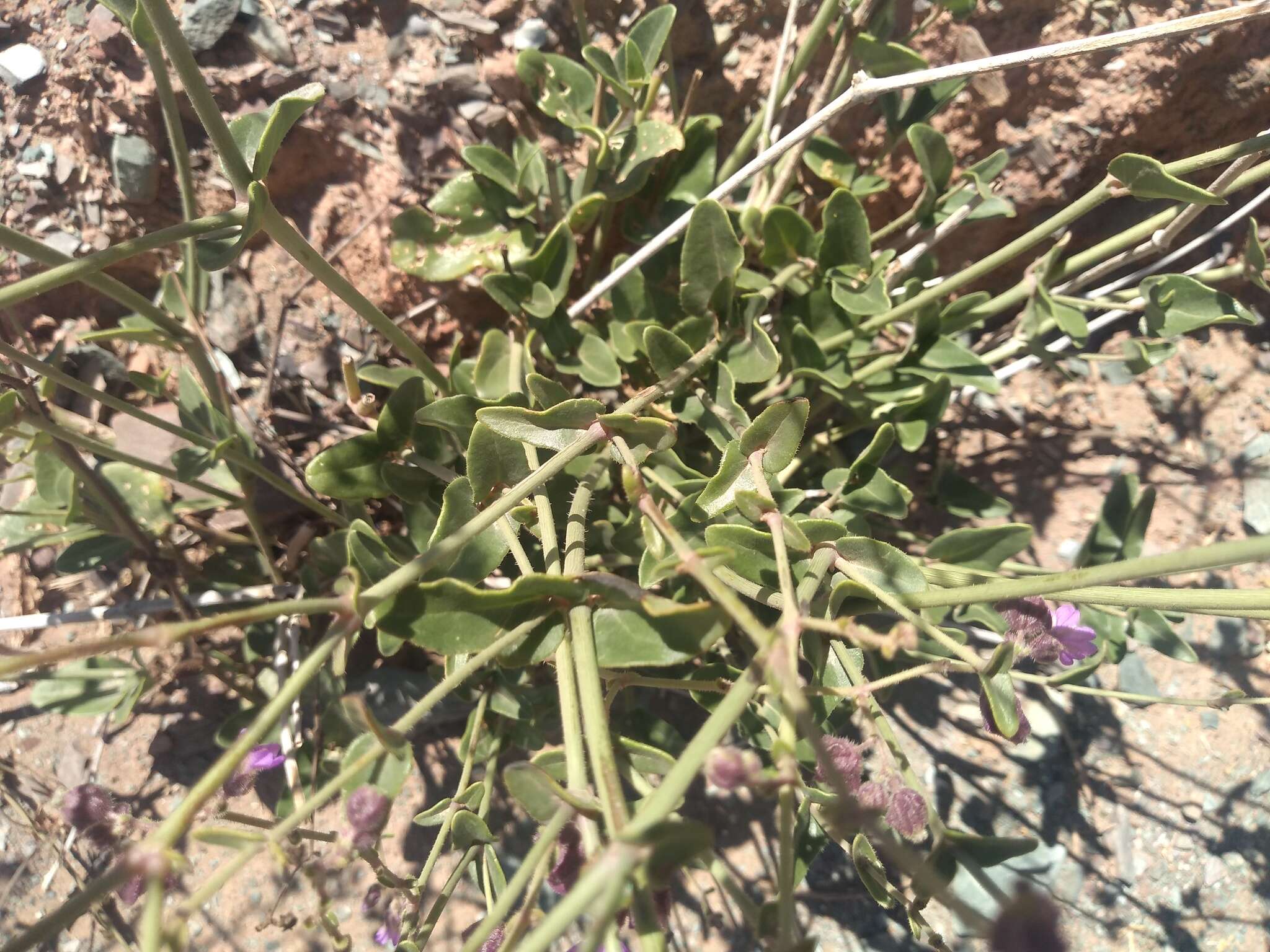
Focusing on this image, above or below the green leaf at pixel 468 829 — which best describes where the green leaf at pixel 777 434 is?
above

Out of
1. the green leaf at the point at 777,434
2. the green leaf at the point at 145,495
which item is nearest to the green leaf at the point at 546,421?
the green leaf at the point at 777,434

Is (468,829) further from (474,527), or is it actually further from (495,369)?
(495,369)

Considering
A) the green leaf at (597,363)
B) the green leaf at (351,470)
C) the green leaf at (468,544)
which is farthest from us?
the green leaf at (597,363)

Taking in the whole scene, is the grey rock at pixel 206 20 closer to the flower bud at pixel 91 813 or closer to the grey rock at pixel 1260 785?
the flower bud at pixel 91 813

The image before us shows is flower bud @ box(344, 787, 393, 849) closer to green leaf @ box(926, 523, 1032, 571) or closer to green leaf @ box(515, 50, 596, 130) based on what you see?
green leaf @ box(926, 523, 1032, 571)

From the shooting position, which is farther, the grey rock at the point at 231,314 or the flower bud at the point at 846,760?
the grey rock at the point at 231,314

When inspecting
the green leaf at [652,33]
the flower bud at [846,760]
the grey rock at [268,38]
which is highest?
the grey rock at [268,38]
